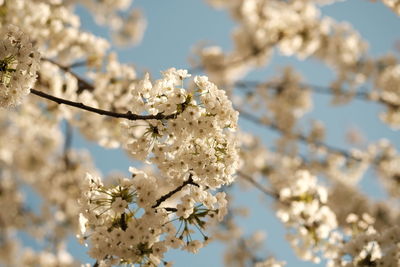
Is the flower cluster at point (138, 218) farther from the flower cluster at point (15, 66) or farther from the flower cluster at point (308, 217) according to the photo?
the flower cluster at point (308, 217)

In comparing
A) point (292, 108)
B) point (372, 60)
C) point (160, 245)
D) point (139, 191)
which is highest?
point (372, 60)

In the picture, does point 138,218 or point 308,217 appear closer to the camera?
point 138,218

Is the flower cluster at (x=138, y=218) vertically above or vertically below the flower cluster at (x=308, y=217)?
below

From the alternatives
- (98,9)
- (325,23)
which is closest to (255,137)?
(325,23)

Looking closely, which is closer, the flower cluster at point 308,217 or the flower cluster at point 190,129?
the flower cluster at point 190,129

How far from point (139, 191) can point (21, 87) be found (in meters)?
1.29

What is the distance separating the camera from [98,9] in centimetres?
1178

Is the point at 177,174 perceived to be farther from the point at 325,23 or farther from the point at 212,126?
the point at 325,23

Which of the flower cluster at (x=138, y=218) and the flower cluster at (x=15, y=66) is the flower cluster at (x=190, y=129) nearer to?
the flower cluster at (x=138, y=218)

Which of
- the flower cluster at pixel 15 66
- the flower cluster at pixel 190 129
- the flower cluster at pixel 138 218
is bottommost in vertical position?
the flower cluster at pixel 138 218

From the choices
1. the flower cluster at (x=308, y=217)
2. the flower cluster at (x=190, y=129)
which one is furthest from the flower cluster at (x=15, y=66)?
the flower cluster at (x=308, y=217)

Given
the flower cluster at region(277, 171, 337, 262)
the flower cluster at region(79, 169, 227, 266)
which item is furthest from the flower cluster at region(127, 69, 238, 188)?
the flower cluster at region(277, 171, 337, 262)

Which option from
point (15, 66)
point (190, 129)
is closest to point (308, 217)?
point (190, 129)

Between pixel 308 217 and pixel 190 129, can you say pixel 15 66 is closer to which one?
pixel 190 129
